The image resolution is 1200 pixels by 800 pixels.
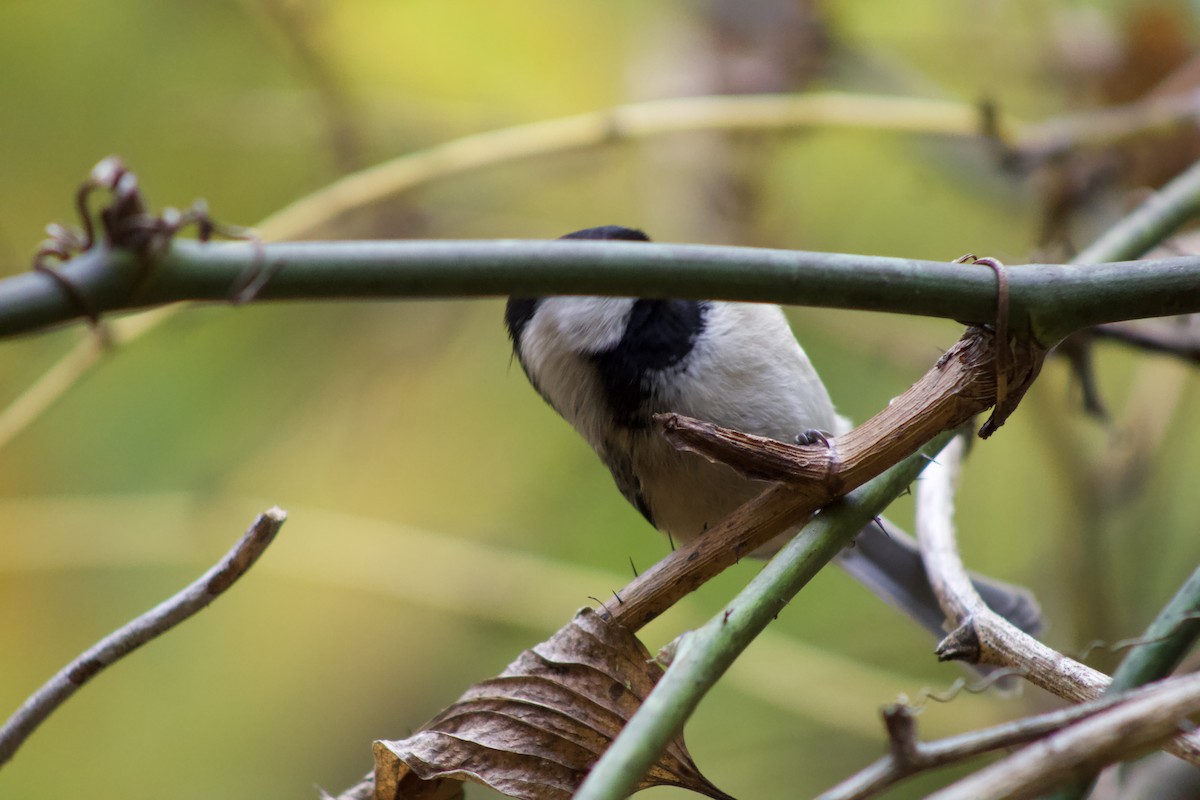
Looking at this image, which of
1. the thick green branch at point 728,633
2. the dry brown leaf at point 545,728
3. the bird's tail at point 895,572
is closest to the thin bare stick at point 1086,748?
the thick green branch at point 728,633

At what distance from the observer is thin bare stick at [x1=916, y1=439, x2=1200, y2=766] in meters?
0.65

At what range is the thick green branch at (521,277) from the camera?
18.4 inches

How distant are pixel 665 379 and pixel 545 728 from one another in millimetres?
393

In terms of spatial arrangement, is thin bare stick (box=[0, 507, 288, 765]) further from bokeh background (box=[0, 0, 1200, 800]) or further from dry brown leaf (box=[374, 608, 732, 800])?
bokeh background (box=[0, 0, 1200, 800])

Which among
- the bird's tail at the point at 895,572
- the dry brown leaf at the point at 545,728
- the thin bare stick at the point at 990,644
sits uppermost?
the bird's tail at the point at 895,572

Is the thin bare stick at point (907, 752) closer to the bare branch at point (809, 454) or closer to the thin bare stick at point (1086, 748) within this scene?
the thin bare stick at point (1086, 748)

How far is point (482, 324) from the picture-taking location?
6.78 feet

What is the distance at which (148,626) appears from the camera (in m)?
0.66

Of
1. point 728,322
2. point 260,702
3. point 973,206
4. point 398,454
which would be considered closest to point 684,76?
point 973,206

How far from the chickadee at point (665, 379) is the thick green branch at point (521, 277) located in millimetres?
417

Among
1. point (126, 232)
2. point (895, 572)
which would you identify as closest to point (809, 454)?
point (126, 232)

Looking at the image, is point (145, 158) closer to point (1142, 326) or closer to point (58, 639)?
point (58, 639)

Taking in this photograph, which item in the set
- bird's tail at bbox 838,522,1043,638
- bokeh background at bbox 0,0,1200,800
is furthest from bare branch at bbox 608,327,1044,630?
bokeh background at bbox 0,0,1200,800

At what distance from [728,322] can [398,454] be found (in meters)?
1.06
